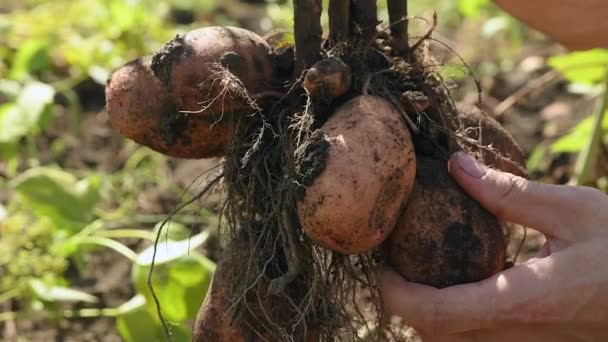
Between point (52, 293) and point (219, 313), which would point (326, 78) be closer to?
point (219, 313)

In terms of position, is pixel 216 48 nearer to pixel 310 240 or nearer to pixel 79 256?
pixel 310 240

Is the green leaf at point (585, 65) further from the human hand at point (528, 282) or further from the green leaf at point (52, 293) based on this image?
the green leaf at point (52, 293)

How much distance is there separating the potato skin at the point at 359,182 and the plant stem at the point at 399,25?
176 mm

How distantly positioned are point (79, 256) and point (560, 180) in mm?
1352

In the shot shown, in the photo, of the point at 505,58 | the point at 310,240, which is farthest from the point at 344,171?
the point at 505,58

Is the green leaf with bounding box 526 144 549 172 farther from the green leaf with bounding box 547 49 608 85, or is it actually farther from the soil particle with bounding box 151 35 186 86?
the soil particle with bounding box 151 35 186 86

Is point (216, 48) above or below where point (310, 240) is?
above

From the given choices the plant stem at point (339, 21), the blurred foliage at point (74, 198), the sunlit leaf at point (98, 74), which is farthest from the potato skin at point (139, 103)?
the sunlit leaf at point (98, 74)

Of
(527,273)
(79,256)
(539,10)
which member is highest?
(539,10)

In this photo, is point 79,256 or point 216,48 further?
point 79,256

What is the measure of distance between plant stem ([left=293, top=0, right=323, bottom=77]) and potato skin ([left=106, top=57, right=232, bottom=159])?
0.48 feet

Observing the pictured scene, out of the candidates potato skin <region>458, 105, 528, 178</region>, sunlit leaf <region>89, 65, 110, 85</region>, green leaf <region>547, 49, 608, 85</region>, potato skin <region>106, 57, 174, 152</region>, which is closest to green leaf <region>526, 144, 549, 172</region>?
green leaf <region>547, 49, 608, 85</region>

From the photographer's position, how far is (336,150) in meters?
1.10

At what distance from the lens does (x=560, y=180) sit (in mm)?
2430
